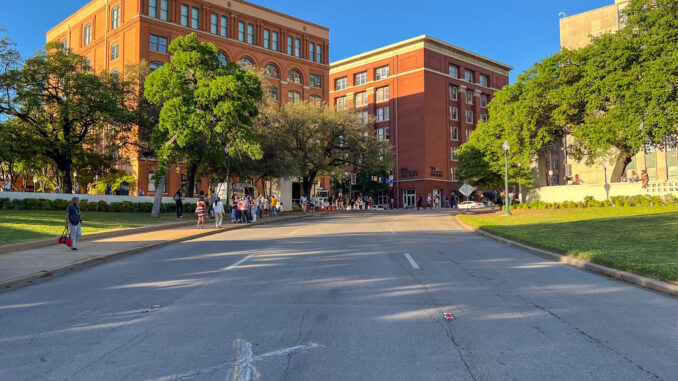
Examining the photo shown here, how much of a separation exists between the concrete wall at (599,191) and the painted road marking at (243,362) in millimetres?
29447

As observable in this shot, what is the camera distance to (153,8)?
47.5m

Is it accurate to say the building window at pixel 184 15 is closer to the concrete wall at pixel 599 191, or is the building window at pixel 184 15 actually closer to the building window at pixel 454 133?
the concrete wall at pixel 599 191

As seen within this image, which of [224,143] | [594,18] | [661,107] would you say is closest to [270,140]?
[224,143]

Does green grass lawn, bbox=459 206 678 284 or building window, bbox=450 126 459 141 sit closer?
green grass lawn, bbox=459 206 678 284

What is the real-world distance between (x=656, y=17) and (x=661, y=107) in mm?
5889

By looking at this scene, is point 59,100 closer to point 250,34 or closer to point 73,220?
point 73,220

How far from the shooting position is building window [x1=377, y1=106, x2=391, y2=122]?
73.8 metres

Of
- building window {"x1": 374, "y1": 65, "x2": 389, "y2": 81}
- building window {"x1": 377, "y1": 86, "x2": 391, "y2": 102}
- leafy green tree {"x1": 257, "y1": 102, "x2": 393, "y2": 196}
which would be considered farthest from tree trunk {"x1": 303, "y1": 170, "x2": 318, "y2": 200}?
building window {"x1": 374, "y1": 65, "x2": 389, "y2": 81}

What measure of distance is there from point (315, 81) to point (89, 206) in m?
37.3

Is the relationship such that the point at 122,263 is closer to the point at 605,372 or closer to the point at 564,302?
the point at 564,302

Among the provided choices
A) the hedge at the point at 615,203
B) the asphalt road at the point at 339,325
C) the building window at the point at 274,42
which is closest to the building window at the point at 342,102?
the building window at the point at 274,42

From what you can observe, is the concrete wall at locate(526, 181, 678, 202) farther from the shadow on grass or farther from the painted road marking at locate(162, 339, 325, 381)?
the painted road marking at locate(162, 339, 325, 381)

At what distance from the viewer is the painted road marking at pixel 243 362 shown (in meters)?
3.83

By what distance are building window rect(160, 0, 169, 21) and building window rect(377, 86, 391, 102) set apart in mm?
36758
